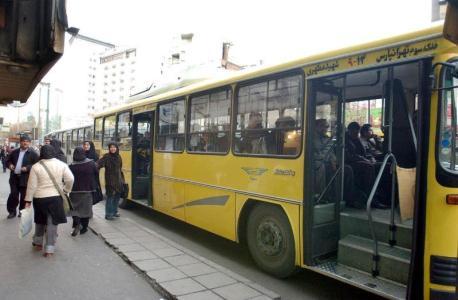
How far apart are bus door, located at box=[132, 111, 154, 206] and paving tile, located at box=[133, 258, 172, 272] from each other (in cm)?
405

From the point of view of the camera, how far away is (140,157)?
9.88 meters

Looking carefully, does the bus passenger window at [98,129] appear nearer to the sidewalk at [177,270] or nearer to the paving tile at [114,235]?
the sidewalk at [177,270]

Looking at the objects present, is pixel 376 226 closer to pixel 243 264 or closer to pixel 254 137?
pixel 254 137

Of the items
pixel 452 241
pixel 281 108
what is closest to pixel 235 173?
pixel 281 108

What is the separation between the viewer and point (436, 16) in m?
10.8

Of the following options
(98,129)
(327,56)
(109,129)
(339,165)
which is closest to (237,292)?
(339,165)

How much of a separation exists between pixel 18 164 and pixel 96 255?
3.29m

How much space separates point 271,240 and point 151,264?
5.27ft

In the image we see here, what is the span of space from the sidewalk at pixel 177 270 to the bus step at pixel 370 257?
90 cm

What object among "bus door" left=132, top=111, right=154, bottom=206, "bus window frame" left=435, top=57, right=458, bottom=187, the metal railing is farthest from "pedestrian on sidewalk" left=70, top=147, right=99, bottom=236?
"bus window frame" left=435, top=57, right=458, bottom=187

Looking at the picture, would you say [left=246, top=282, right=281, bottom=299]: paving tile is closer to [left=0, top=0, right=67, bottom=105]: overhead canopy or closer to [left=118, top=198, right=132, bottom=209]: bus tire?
[left=0, top=0, right=67, bottom=105]: overhead canopy

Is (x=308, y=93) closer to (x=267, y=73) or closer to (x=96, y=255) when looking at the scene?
(x=267, y=73)

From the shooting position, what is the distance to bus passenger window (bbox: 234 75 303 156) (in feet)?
16.1

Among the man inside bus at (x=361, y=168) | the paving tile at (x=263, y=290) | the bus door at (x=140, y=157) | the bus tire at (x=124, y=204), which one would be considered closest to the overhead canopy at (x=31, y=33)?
the paving tile at (x=263, y=290)
